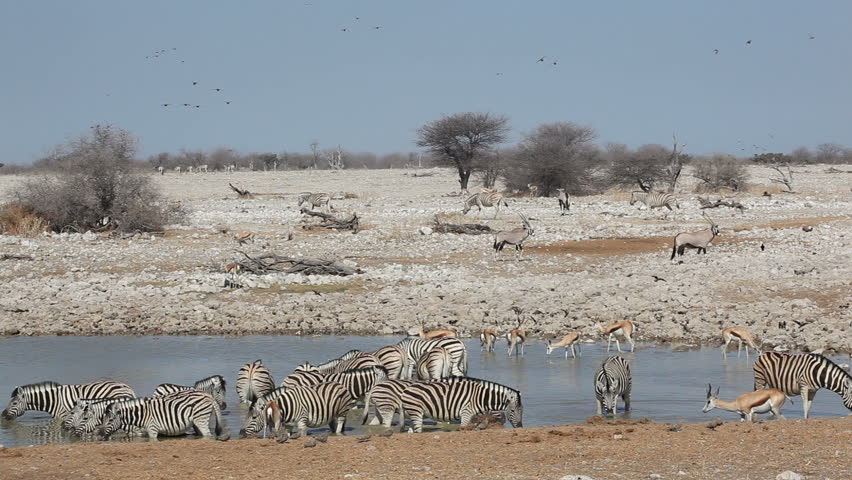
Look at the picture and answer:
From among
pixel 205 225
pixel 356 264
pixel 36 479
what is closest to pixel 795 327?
pixel 356 264

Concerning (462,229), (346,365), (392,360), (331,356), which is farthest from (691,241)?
(346,365)

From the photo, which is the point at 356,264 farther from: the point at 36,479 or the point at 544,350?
the point at 36,479

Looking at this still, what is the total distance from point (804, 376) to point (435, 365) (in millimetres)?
3980

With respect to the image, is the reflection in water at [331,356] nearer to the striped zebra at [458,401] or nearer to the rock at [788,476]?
the striped zebra at [458,401]

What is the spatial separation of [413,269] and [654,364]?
8.32m

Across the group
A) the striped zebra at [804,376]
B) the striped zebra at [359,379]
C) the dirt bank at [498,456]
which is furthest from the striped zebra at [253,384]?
the striped zebra at [804,376]

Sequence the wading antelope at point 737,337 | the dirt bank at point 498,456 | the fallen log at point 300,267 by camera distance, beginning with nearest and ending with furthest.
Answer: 1. the dirt bank at point 498,456
2. the wading antelope at point 737,337
3. the fallen log at point 300,267

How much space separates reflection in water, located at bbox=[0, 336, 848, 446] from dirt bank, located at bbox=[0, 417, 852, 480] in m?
1.55

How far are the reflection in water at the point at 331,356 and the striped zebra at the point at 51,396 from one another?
0.54 feet

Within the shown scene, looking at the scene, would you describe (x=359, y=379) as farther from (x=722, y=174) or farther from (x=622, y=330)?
(x=722, y=174)

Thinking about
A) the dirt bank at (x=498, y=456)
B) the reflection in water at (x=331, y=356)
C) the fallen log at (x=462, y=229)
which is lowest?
the reflection in water at (x=331, y=356)

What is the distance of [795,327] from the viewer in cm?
1537

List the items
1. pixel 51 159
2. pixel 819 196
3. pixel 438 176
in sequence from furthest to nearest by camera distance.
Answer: pixel 438 176, pixel 819 196, pixel 51 159

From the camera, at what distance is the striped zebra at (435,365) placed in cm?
1178
